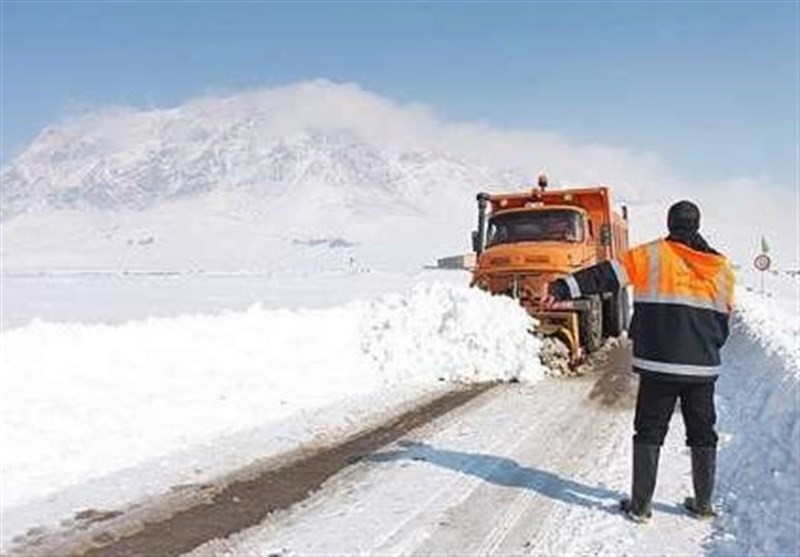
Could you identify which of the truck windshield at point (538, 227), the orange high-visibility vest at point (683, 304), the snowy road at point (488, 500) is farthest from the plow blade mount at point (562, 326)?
the orange high-visibility vest at point (683, 304)

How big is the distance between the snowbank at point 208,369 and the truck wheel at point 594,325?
130 cm

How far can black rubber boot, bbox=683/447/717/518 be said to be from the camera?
657cm

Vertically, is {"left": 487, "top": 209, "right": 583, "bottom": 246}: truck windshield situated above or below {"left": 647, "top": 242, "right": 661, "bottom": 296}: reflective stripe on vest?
above

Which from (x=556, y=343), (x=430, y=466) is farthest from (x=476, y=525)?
(x=556, y=343)

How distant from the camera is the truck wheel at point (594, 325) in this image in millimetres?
14953

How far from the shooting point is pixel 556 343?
1419 cm

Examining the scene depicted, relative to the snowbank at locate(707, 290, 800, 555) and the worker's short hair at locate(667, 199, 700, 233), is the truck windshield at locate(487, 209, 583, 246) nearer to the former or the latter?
the snowbank at locate(707, 290, 800, 555)

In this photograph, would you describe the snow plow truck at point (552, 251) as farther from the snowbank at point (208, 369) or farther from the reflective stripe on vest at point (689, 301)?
the reflective stripe on vest at point (689, 301)

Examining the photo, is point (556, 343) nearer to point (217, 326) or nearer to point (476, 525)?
point (217, 326)

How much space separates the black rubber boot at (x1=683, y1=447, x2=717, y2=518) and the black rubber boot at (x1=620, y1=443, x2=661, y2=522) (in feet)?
0.93

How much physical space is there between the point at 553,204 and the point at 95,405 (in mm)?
9473

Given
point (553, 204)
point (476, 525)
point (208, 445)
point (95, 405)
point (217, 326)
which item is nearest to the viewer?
point (476, 525)

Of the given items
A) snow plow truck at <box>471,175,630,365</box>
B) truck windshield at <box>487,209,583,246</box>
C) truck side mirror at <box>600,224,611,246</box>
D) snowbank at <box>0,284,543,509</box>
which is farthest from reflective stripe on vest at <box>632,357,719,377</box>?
truck side mirror at <box>600,224,611,246</box>

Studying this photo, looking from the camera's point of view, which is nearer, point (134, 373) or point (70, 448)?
point (70, 448)
